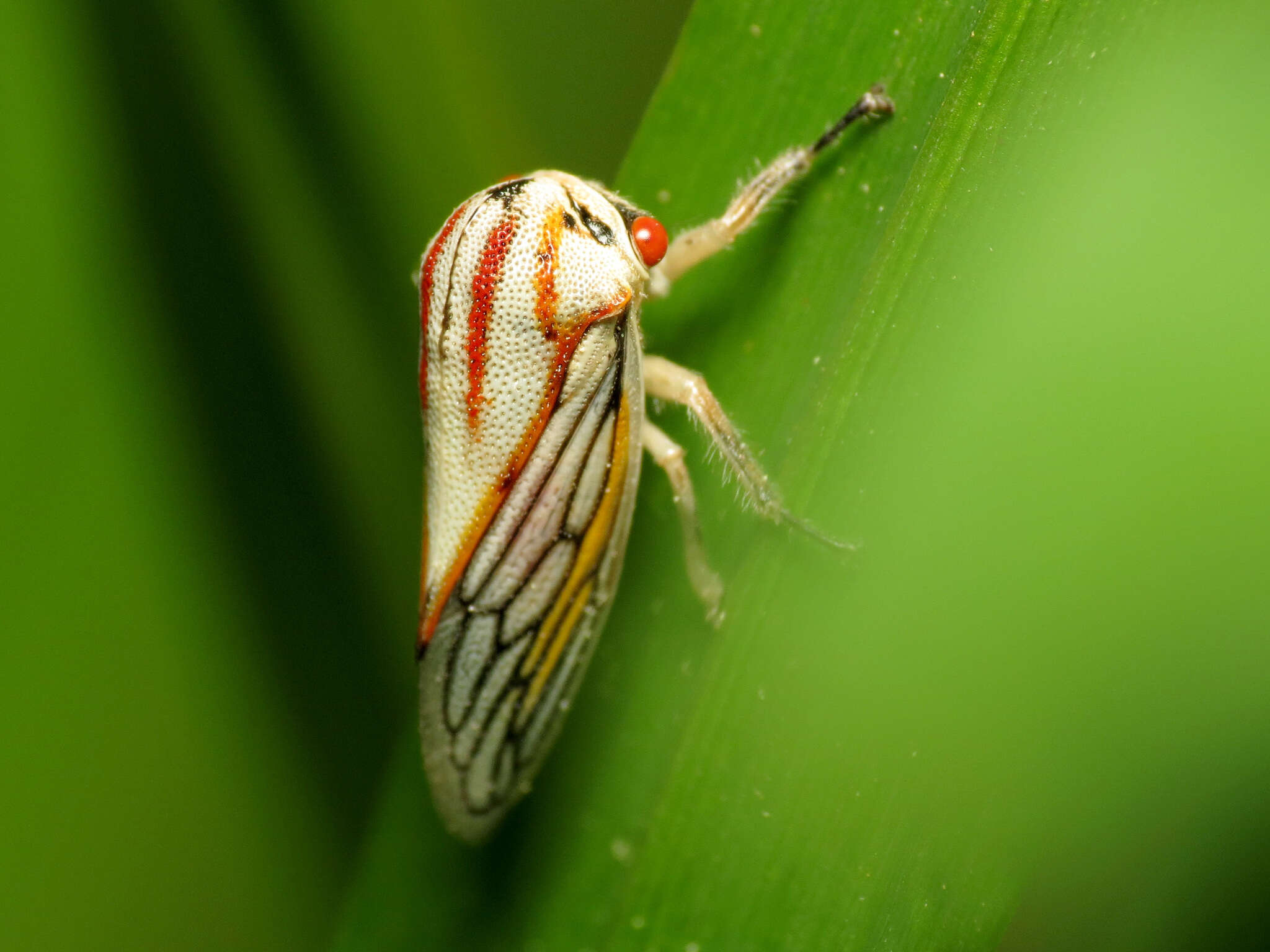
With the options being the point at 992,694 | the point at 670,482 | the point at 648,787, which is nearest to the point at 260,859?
the point at 648,787

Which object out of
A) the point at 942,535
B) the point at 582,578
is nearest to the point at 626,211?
the point at 582,578


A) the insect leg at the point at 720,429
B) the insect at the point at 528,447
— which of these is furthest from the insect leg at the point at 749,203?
the insect leg at the point at 720,429

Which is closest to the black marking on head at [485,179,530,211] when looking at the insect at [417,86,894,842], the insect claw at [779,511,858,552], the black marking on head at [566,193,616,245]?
the insect at [417,86,894,842]

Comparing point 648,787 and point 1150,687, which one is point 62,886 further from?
point 1150,687

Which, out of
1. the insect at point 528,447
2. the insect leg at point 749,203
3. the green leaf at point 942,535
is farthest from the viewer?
the insect at point 528,447

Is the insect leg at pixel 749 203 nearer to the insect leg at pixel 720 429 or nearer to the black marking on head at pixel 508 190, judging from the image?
the insect leg at pixel 720 429

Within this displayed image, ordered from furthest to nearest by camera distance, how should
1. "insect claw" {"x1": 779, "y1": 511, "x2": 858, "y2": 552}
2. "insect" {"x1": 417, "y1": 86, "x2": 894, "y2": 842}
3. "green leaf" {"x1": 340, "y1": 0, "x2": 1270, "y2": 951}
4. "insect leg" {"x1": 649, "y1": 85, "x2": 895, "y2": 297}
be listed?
"insect" {"x1": 417, "y1": 86, "x2": 894, "y2": 842}, "insect leg" {"x1": 649, "y1": 85, "x2": 895, "y2": 297}, "insect claw" {"x1": 779, "y1": 511, "x2": 858, "y2": 552}, "green leaf" {"x1": 340, "y1": 0, "x2": 1270, "y2": 951}

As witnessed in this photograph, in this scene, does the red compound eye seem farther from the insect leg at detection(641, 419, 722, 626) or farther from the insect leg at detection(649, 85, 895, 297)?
the insect leg at detection(641, 419, 722, 626)
